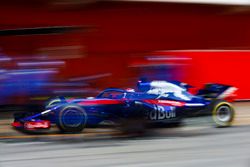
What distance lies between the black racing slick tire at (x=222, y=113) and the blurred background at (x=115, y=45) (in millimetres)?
1989

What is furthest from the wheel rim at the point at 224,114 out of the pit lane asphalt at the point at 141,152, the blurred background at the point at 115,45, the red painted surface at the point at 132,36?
the red painted surface at the point at 132,36

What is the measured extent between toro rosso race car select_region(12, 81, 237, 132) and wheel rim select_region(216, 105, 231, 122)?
376mm

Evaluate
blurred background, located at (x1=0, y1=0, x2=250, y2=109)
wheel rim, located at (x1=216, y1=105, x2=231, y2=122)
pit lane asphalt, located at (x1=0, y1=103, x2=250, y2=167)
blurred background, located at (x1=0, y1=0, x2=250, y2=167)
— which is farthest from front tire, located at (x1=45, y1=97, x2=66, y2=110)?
wheel rim, located at (x1=216, y1=105, x2=231, y2=122)

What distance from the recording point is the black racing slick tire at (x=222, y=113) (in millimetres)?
12555

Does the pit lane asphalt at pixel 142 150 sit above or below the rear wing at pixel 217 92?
below

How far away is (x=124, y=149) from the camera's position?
374 inches

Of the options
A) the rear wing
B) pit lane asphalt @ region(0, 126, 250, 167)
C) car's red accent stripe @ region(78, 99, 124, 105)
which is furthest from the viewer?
the rear wing

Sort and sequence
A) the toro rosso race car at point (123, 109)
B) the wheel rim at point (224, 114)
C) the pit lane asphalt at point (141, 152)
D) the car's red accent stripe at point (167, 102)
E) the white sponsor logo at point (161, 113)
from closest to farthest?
the pit lane asphalt at point (141, 152) → the toro rosso race car at point (123, 109) → the white sponsor logo at point (161, 113) → the car's red accent stripe at point (167, 102) → the wheel rim at point (224, 114)

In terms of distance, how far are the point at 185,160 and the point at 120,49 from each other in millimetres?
8850

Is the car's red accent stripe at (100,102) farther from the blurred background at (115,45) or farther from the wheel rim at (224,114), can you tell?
the wheel rim at (224,114)

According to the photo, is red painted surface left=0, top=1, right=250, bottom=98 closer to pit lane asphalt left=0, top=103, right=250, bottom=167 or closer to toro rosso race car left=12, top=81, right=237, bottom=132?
toro rosso race car left=12, top=81, right=237, bottom=132

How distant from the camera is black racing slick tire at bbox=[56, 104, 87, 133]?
37.4ft

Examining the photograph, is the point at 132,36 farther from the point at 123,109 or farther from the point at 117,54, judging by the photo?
the point at 123,109

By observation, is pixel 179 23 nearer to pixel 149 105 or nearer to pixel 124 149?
pixel 149 105
